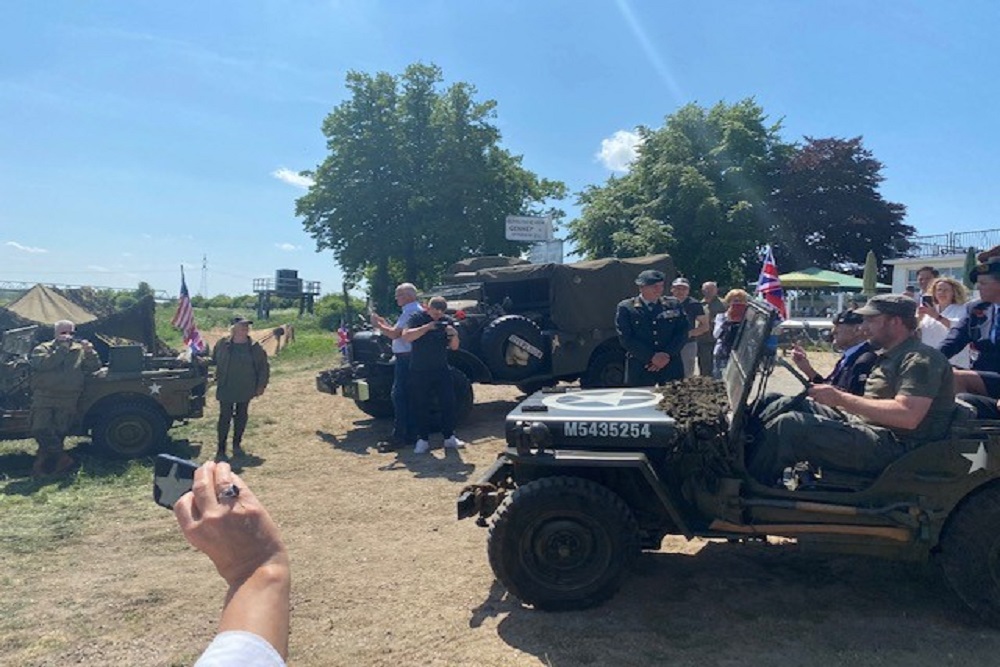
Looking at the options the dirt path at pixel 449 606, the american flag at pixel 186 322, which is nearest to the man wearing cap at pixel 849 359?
the dirt path at pixel 449 606

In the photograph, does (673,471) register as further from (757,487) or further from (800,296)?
(800,296)

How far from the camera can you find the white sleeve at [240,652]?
1.06 m

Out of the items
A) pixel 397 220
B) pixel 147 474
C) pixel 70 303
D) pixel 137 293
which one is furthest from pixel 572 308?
pixel 137 293

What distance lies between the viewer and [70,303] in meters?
12.1

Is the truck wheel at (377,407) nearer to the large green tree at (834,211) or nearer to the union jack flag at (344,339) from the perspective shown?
the union jack flag at (344,339)

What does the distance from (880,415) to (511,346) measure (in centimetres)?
602

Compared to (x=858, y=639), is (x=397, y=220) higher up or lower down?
higher up

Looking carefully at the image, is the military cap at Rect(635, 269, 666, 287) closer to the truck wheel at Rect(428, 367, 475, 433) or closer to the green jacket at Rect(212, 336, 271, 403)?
the truck wheel at Rect(428, 367, 475, 433)

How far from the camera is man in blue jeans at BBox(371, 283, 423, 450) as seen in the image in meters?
7.93

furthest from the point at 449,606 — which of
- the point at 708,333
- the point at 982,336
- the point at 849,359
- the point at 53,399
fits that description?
the point at 708,333

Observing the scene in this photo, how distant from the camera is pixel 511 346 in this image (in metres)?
9.41

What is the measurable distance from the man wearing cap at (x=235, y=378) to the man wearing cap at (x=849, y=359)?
5.86 metres

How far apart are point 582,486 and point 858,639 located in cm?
151

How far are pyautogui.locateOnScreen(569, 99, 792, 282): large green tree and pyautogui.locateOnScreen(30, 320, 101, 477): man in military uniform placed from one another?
19089 mm
